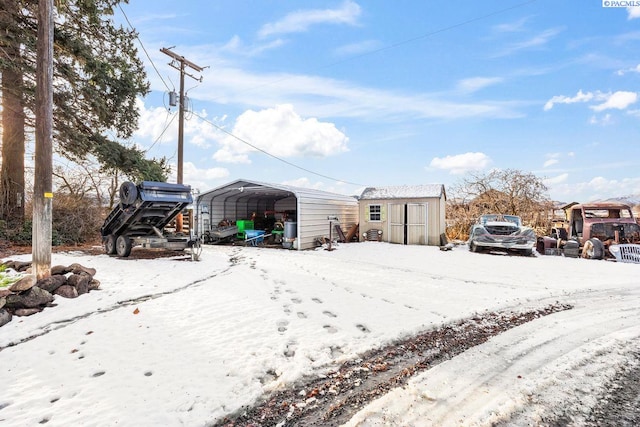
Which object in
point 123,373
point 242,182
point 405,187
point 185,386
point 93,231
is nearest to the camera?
point 185,386

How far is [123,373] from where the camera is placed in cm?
322

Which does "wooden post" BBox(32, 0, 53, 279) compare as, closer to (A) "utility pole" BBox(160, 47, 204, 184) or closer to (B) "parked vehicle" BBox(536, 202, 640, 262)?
(A) "utility pole" BBox(160, 47, 204, 184)

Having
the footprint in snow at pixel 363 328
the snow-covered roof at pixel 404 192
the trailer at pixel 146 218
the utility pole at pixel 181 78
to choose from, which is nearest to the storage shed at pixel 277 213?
the snow-covered roof at pixel 404 192

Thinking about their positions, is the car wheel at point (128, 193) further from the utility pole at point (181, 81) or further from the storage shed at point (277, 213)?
the storage shed at point (277, 213)

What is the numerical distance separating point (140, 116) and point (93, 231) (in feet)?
17.1

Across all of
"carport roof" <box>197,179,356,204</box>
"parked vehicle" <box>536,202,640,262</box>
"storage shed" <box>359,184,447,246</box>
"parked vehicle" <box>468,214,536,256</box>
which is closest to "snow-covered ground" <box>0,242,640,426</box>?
"parked vehicle" <box>536,202,640,262</box>

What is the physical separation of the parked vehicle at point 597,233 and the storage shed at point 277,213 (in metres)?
9.05

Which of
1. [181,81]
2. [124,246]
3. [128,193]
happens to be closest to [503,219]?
[128,193]

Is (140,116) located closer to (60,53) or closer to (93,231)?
(60,53)

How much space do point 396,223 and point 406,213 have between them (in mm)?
672

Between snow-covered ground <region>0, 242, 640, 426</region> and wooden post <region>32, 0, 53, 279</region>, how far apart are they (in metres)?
0.99

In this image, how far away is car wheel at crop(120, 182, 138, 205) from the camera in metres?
8.49

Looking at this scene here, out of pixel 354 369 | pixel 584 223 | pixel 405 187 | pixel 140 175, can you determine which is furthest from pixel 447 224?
pixel 354 369

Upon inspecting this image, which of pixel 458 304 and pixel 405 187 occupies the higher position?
pixel 405 187
